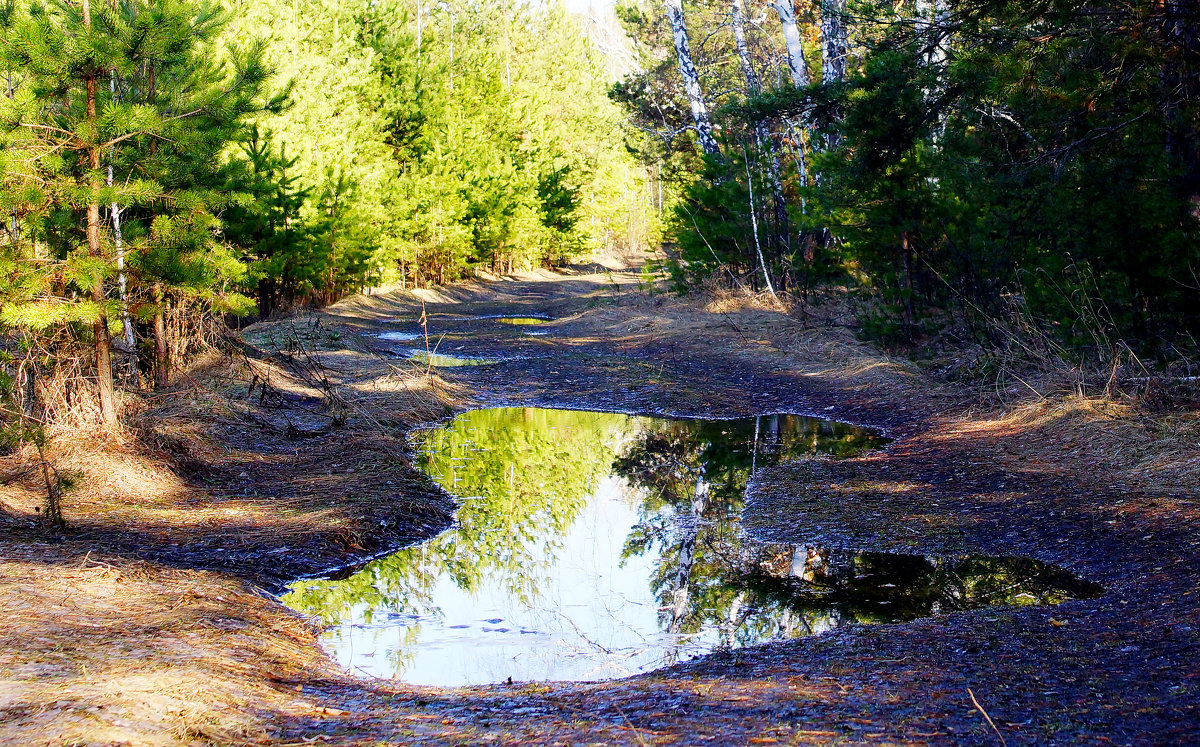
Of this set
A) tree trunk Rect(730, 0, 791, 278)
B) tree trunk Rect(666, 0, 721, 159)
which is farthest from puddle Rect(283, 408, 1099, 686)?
tree trunk Rect(666, 0, 721, 159)

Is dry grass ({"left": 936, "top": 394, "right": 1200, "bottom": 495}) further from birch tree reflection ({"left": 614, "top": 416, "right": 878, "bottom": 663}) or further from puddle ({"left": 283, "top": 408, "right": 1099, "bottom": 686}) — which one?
puddle ({"left": 283, "top": 408, "right": 1099, "bottom": 686})

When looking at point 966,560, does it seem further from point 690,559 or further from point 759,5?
point 759,5

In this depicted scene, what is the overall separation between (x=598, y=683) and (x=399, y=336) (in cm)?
1693

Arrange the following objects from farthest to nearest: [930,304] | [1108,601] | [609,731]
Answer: [930,304]
[1108,601]
[609,731]

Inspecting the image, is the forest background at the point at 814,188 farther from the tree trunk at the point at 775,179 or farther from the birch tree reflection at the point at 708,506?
the birch tree reflection at the point at 708,506

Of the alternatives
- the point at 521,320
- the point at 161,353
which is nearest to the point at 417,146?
the point at 521,320

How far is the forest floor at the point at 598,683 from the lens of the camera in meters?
3.39

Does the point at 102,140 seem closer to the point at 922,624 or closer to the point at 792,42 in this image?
the point at 922,624

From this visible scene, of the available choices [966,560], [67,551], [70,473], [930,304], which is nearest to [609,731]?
[966,560]

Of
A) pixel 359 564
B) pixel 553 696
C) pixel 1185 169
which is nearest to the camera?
Answer: pixel 553 696

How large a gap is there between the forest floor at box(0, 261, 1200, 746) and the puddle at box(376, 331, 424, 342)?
6.89m

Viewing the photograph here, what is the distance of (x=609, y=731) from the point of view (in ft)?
11.0

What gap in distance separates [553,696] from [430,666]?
1.10 m

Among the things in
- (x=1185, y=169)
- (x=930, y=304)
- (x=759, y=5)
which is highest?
(x=759, y=5)
